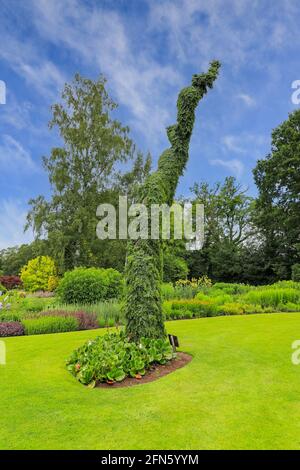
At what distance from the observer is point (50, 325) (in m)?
9.01

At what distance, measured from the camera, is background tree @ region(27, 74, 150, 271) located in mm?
21812

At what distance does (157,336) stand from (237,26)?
343 inches

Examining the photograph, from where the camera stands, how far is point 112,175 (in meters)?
24.2

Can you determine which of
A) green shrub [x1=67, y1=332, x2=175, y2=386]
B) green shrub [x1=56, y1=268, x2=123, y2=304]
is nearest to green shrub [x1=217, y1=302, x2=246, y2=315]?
green shrub [x1=56, y1=268, x2=123, y2=304]

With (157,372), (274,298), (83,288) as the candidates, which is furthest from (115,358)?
(274,298)

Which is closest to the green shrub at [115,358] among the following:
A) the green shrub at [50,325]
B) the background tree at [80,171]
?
the green shrub at [50,325]

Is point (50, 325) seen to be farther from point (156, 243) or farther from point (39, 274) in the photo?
point (39, 274)

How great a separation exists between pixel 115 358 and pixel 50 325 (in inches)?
197

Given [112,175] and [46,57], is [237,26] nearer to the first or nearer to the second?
[46,57]

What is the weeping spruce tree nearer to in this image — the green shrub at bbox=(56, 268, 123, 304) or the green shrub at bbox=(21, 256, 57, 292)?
the green shrub at bbox=(56, 268, 123, 304)

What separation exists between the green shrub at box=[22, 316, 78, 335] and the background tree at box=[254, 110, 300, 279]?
68.3 ft

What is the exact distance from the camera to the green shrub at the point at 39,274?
23828 millimetres

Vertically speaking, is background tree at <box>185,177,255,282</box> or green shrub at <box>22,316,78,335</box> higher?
background tree at <box>185,177,255,282</box>

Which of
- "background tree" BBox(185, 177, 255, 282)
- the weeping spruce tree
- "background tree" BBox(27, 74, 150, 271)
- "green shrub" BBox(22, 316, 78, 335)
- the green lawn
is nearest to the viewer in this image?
the green lawn
